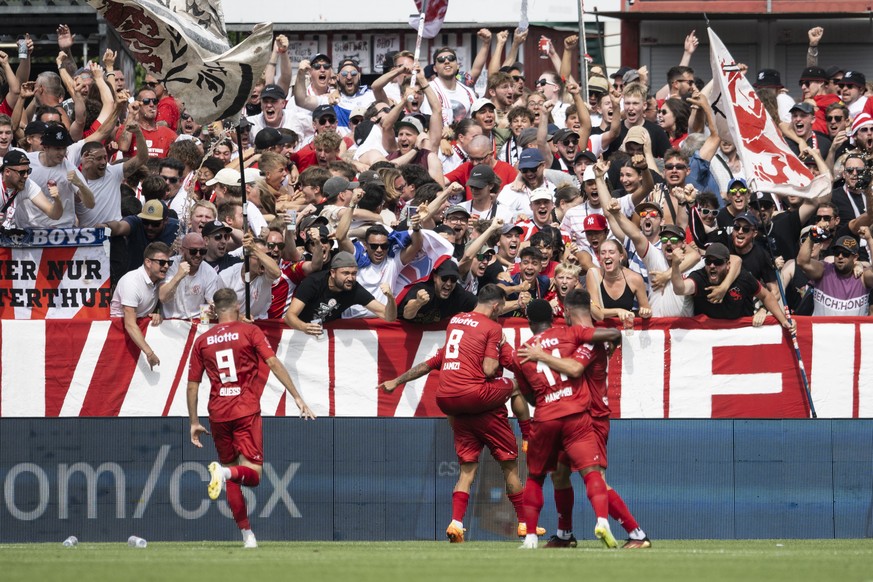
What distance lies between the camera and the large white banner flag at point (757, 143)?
1530 centimetres

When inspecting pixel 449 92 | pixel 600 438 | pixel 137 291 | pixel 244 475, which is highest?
pixel 449 92

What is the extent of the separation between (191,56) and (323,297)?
2.49 m

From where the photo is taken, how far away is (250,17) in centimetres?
2514

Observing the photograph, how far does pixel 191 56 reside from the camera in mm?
13891

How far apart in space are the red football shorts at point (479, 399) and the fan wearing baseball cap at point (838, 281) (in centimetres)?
343

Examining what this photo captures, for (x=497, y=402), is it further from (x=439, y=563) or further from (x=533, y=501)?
(x=439, y=563)

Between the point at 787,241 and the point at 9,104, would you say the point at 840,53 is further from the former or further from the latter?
the point at 9,104

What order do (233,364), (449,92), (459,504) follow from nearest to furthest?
(233,364), (459,504), (449,92)

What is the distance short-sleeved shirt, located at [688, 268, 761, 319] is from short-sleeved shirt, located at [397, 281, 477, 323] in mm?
2114

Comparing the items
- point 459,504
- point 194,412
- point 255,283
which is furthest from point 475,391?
point 255,283

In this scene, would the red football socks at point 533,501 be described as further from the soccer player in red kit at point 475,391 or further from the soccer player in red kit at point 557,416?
the soccer player in red kit at point 475,391

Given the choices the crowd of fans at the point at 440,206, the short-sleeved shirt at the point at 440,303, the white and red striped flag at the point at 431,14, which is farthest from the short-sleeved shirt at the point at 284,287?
the white and red striped flag at the point at 431,14

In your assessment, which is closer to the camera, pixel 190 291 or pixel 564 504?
pixel 564 504

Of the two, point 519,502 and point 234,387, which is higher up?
point 234,387
